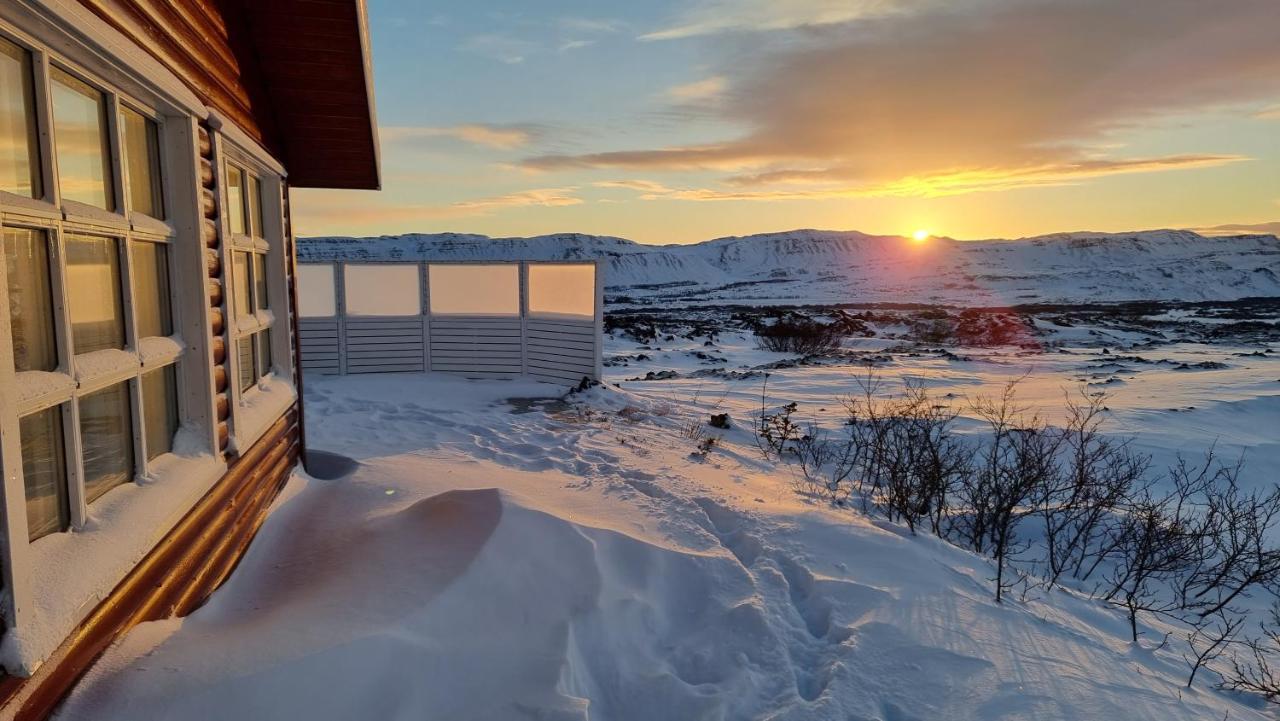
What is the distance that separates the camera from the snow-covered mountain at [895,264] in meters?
74.9

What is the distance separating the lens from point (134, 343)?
2.68 m

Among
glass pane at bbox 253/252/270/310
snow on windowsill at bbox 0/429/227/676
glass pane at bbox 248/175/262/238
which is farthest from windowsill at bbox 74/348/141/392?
glass pane at bbox 248/175/262/238

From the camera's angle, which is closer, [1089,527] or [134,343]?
[134,343]

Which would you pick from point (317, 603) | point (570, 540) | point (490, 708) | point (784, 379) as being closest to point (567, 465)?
point (570, 540)

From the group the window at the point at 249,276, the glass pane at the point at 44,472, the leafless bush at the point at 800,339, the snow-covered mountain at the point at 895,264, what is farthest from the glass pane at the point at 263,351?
the snow-covered mountain at the point at 895,264

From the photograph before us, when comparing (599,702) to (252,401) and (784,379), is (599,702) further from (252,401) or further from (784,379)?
(784,379)

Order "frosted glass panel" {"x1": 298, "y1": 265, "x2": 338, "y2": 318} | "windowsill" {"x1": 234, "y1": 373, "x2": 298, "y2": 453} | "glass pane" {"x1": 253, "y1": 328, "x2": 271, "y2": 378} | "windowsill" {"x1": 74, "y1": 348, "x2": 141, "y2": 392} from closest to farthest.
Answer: "windowsill" {"x1": 74, "y1": 348, "x2": 141, "y2": 392} → "windowsill" {"x1": 234, "y1": 373, "x2": 298, "y2": 453} → "glass pane" {"x1": 253, "y1": 328, "x2": 271, "y2": 378} → "frosted glass panel" {"x1": 298, "y1": 265, "x2": 338, "y2": 318}

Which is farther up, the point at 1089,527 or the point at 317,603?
the point at 317,603

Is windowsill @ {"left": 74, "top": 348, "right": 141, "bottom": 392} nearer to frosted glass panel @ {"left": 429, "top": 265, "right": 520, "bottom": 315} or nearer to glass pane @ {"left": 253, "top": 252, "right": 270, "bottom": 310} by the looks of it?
glass pane @ {"left": 253, "top": 252, "right": 270, "bottom": 310}

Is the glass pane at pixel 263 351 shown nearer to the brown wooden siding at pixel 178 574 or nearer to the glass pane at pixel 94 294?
the brown wooden siding at pixel 178 574

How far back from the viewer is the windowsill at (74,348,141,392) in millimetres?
2264

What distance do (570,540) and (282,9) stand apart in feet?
12.0

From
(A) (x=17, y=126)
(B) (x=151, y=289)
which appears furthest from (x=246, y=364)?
(A) (x=17, y=126)

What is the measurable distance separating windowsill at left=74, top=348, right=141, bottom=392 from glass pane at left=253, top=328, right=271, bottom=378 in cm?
235
